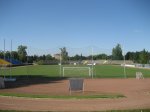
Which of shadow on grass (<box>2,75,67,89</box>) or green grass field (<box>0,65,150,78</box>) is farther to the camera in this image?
green grass field (<box>0,65,150,78</box>)

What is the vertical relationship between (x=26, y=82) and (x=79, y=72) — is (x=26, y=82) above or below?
below

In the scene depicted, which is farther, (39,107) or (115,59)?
(115,59)

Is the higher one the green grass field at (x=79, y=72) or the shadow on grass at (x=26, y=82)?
the green grass field at (x=79, y=72)

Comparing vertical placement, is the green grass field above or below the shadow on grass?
above

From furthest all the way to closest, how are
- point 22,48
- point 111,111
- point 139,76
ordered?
1. point 22,48
2. point 139,76
3. point 111,111

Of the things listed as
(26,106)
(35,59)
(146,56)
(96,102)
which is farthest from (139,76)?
(35,59)

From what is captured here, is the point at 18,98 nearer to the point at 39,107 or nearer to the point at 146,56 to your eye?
the point at 39,107

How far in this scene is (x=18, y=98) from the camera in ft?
63.8

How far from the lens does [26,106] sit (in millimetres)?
16000

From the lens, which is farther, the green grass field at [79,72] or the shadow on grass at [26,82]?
the green grass field at [79,72]

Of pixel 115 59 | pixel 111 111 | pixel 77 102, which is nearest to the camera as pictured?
pixel 111 111

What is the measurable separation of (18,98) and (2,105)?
318 centimetres

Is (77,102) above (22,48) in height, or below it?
below

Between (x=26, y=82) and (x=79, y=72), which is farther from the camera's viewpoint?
(x=79, y=72)
